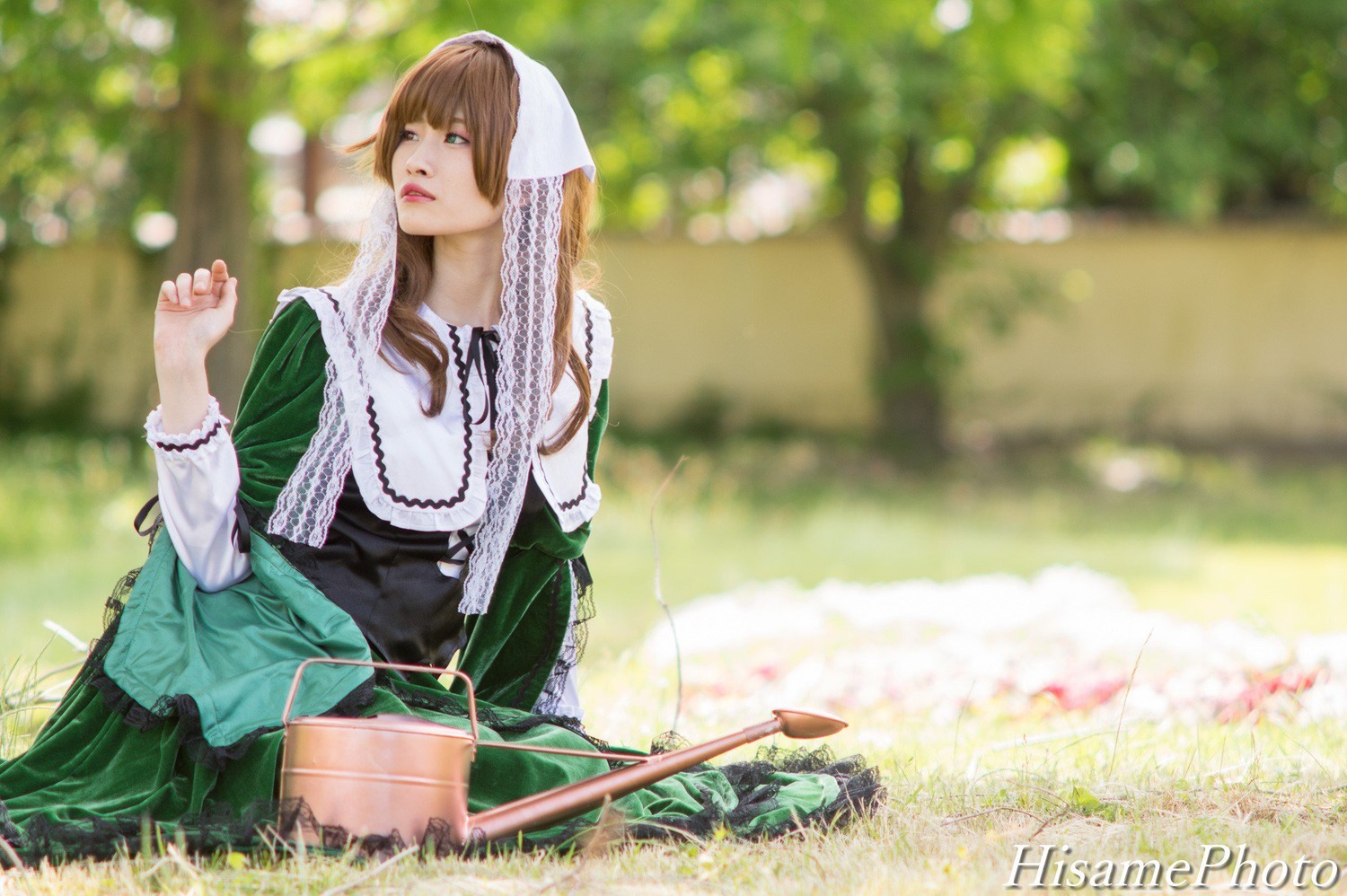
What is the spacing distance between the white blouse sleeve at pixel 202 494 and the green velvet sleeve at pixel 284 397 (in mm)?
99

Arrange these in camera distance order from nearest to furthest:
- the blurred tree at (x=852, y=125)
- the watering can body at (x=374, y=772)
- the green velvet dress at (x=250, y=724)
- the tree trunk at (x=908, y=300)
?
the watering can body at (x=374, y=772)
the green velvet dress at (x=250, y=724)
the blurred tree at (x=852, y=125)
the tree trunk at (x=908, y=300)

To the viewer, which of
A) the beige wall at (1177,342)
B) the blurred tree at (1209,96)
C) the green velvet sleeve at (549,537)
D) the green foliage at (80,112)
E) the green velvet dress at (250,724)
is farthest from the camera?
the beige wall at (1177,342)

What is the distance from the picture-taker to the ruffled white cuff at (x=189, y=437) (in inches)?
88.4

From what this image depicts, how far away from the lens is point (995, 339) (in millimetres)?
12094

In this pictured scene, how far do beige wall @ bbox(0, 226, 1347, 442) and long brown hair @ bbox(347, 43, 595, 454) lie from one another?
378 inches

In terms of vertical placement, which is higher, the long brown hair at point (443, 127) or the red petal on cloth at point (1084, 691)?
the long brown hair at point (443, 127)

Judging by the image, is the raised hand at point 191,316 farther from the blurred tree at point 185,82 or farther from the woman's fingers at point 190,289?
the blurred tree at point 185,82

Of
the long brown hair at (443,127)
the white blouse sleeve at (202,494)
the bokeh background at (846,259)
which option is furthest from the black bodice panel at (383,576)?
the bokeh background at (846,259)

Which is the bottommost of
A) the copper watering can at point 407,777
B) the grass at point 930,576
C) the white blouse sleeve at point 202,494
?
the grass at point 930,576

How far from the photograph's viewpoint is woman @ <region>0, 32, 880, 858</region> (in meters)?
2.25

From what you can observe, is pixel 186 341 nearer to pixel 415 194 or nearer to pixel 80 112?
pixel 415 194

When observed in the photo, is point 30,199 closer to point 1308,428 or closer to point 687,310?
point 687,310

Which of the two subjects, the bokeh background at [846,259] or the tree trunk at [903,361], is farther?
the tree trunk at [903,361]

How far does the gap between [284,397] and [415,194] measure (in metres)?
0.41
